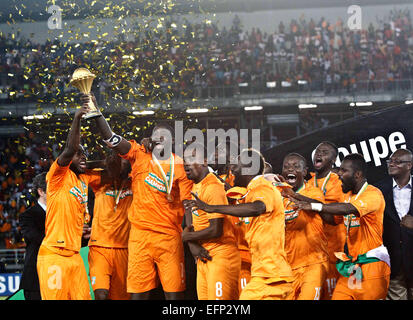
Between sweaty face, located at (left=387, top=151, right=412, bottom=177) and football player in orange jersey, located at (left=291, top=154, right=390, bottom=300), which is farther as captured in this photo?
sweaty face, located at (left=387, top=151, right=412, bottom=177)

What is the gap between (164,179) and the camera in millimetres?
5020

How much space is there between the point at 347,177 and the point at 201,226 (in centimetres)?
130

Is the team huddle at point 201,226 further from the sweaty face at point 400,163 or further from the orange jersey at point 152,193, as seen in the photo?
the sweaty face at point 400,163

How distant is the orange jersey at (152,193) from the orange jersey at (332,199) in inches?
49.0

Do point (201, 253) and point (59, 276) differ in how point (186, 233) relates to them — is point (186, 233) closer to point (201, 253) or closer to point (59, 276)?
point (201, 253)

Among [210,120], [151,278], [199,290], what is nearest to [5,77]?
[210,120]

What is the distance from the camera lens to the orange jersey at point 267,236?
4.16 m

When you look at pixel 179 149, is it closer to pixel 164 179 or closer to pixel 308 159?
pixel 164 179

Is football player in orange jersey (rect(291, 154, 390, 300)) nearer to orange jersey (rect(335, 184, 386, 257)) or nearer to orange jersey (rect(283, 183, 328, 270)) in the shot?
orange jersey (rect(335, 184, 386, 257))

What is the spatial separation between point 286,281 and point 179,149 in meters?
1.75

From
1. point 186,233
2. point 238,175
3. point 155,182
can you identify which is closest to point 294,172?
point 238,175

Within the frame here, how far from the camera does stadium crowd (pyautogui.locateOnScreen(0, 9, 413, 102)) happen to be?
607cm

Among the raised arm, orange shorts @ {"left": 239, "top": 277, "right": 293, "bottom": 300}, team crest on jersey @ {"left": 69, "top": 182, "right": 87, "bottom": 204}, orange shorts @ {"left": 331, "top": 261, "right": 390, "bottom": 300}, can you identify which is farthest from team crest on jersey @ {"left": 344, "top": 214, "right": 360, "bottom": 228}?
team crest on jersey @ {"left": 69, "top": 182, "right": 87, "bottom": 204}

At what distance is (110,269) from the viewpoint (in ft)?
17.1
